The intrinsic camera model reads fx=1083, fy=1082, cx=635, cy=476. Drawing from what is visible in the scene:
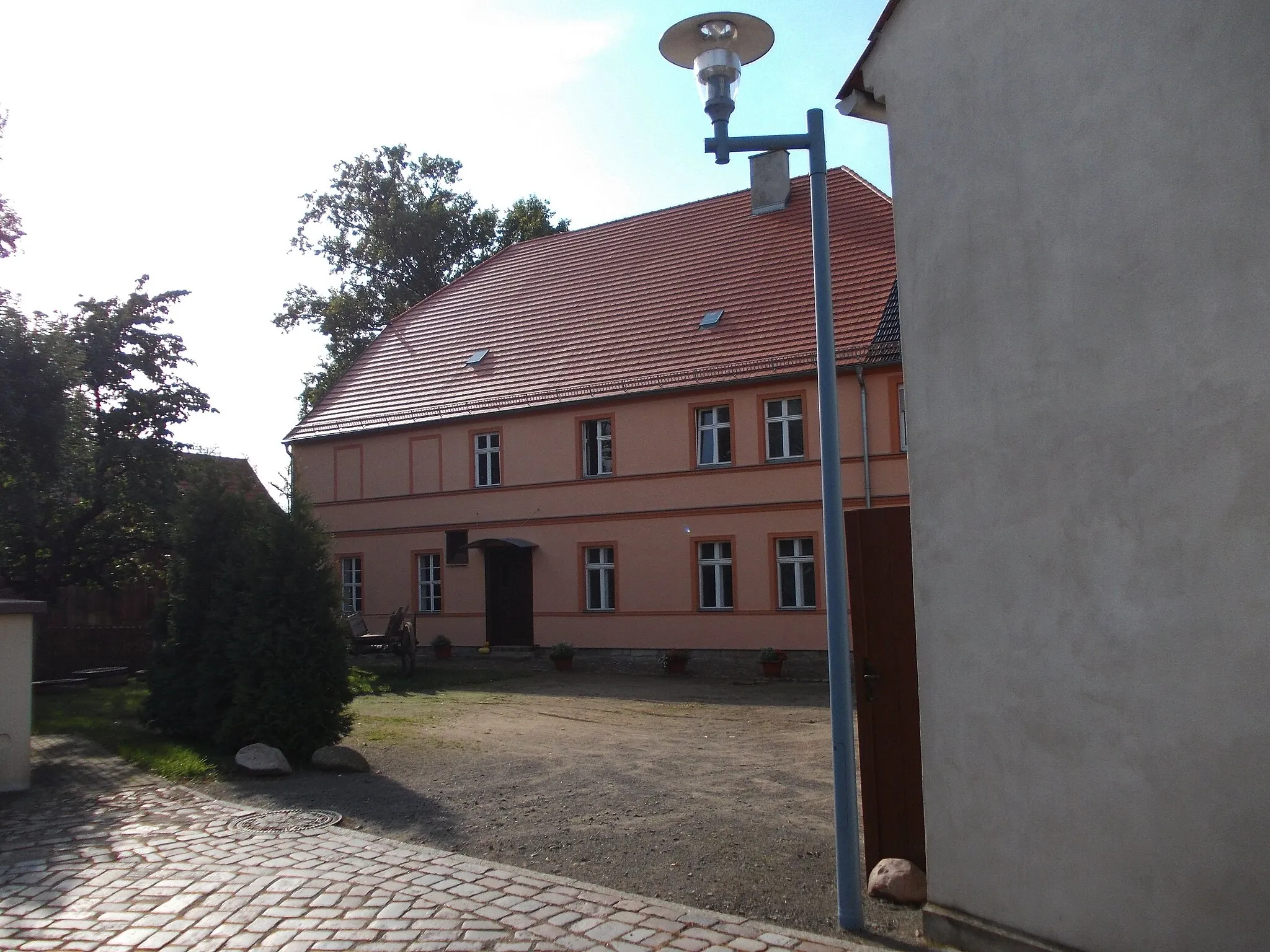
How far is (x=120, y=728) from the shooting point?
14.0 meters

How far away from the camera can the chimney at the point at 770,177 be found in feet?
19.8

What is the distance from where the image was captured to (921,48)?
19.0ft

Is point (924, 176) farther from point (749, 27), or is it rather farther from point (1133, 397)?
point (1133, 397)

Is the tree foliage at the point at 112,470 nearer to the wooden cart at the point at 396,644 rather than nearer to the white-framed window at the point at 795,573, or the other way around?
the wooden cart at the point at 396,644

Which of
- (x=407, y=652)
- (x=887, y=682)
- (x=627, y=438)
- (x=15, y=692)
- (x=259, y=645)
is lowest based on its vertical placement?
(x=407, y=652)

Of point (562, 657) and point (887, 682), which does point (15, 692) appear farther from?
point (562, 657)

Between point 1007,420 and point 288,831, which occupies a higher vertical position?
point 1007,420

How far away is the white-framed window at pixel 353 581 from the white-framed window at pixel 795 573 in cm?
1273

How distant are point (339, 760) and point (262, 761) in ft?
2.38

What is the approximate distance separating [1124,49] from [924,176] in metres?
1.30

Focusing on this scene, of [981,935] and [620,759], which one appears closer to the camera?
[981,935]

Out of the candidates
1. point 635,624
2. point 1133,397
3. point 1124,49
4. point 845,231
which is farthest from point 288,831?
point 845,231

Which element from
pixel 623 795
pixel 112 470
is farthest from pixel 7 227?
pixel 623 795

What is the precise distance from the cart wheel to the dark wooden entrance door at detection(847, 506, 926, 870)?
16.9 meters
